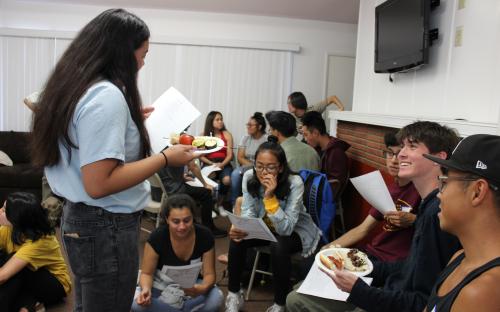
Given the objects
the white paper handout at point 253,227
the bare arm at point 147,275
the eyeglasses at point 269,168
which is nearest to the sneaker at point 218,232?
the white paper handout at point 253,227

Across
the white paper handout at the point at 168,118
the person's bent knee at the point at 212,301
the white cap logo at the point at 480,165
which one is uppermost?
the white paper handout at the point at 168,118

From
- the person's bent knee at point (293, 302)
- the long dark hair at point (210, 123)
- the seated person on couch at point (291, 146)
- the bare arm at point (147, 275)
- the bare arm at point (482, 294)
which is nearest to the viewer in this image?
the bare arm at point (482, 294)

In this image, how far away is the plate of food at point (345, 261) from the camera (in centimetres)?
165

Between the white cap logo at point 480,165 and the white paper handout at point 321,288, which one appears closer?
the white cap logo at point 480,165

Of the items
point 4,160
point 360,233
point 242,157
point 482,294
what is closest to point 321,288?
point 360,233

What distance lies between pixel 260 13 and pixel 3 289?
461 centimetres

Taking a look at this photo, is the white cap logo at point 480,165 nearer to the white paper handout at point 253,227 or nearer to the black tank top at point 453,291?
the black tank top at point 453,291

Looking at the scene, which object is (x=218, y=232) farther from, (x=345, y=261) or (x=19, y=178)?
(x=345, y=261)

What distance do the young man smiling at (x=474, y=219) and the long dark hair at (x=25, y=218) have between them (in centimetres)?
207

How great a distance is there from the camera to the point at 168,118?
155 cm

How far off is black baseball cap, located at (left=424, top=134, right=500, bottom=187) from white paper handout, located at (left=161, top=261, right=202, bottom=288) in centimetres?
143

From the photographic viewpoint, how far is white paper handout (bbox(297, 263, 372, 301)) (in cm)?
167

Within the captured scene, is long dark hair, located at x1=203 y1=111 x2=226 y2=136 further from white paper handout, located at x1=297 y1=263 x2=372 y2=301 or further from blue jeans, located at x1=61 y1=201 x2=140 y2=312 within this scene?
blue jeans, located at x1=61 y1=201 x2=140 y2=312

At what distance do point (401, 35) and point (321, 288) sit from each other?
1969 millimetres
